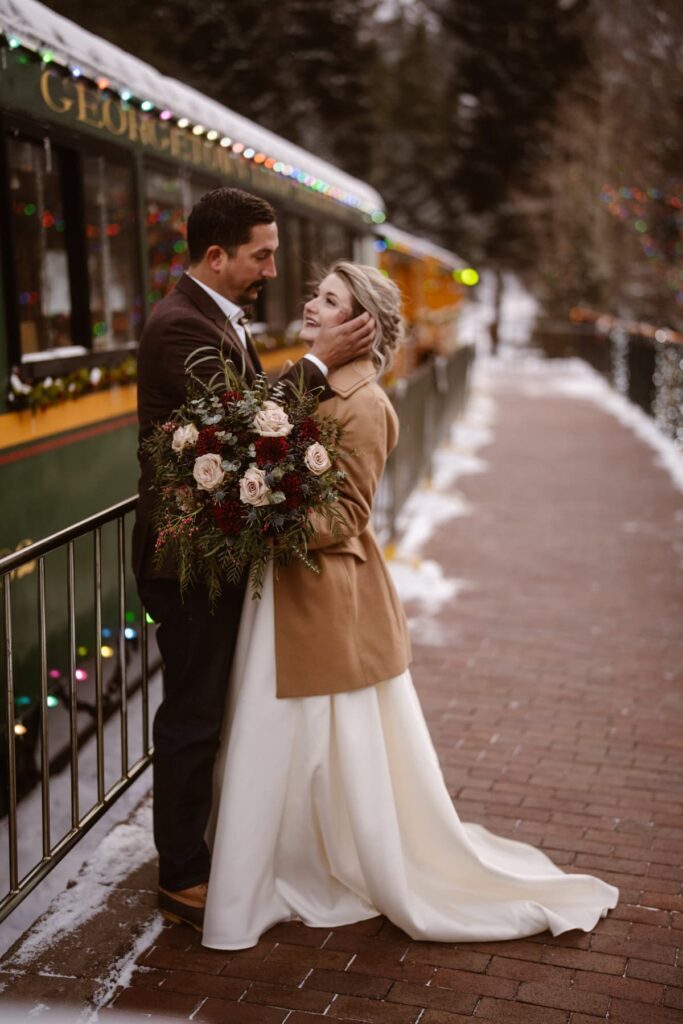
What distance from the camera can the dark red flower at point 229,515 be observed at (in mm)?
3162

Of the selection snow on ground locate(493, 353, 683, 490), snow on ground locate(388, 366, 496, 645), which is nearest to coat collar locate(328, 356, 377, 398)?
snow on ground locate(388, 366, 496, 645)

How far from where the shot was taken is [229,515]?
3.16 meters

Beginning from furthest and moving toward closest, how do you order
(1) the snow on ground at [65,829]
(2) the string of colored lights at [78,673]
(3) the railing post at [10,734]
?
(2) the string of colored lights at [78,673]
(1) the snow on ground at [65,829]
(3) the railing post at [10,734]

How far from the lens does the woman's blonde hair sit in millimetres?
3490

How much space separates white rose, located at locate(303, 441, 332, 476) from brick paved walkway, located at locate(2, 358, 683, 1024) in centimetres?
150

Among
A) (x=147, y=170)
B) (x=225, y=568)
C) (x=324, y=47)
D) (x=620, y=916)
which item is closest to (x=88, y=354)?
(x=147, y=170)

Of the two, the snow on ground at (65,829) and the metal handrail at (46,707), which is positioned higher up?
the metal handrail at (46,707)

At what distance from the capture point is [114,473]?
6.24 metres

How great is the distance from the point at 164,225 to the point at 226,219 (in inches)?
151

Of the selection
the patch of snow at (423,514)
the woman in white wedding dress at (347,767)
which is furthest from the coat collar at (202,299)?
the patch of snow at (423,514)

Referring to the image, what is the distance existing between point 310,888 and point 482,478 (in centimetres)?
953

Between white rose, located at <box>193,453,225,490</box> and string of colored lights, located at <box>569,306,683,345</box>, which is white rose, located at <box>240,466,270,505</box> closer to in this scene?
white rose, located at <box>193,453,225,490</box>

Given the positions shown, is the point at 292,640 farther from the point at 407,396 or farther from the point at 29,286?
the point at 407,396

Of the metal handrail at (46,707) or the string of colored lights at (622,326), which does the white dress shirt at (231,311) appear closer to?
the metal handrail at (46,707)
